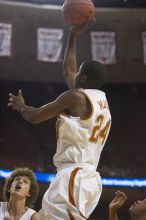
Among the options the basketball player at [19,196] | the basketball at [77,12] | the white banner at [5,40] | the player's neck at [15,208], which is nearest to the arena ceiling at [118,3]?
the white banner at [5,40]

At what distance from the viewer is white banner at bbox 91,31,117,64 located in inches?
412

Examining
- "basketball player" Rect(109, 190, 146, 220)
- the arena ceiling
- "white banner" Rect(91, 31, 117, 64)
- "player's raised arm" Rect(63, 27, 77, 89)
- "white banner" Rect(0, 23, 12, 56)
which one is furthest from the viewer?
the arena ceiling

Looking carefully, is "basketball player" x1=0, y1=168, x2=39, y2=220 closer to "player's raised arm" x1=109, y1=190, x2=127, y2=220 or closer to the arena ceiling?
"player's raised arm" x1=109, y1=190, x2=127, y2=220

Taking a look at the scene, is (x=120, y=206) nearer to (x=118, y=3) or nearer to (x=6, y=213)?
(x=6, y=213)

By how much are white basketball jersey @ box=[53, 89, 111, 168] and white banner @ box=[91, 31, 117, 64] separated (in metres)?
7.61

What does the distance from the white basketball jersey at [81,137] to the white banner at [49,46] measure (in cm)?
765

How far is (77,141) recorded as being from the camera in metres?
2.83

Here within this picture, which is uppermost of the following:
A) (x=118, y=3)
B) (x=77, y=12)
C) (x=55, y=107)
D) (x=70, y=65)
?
(x=77, y=12)

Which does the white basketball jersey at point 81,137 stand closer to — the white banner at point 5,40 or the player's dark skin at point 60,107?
the player's dark skin at point 60,107

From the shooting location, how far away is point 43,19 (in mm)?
10875

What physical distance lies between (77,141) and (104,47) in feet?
25.7

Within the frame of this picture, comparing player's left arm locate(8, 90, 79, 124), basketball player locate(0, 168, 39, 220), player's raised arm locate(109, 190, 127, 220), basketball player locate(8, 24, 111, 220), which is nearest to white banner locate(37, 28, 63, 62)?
basketball player locate(0, 168, 39, 220)

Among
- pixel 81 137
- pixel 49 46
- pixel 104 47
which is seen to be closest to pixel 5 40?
pixel 49 46

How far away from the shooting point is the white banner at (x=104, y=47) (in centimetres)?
1045
